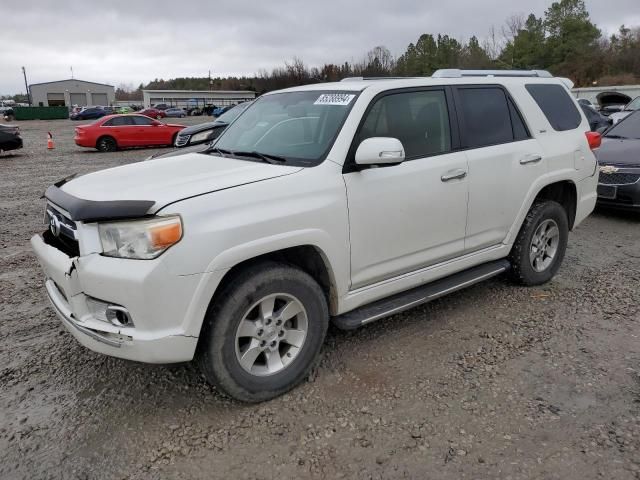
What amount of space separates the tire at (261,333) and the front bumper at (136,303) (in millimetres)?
179

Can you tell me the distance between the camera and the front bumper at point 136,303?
252 centimetres

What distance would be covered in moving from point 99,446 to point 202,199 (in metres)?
1.43

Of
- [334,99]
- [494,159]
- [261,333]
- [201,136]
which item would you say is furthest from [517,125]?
[201,136]

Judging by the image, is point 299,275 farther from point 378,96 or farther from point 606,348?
point 606,348

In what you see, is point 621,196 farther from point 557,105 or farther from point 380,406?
point 380,406

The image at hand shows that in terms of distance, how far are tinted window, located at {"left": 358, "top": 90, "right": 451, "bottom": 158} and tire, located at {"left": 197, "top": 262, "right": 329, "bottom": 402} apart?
1.10 metres

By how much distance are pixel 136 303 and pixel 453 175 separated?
236 centimetres

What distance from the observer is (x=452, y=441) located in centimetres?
270

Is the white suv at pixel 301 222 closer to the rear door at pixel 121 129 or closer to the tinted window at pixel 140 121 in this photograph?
the rear door at pixel 121 129

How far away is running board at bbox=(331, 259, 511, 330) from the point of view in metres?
3.32

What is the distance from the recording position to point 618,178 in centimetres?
723

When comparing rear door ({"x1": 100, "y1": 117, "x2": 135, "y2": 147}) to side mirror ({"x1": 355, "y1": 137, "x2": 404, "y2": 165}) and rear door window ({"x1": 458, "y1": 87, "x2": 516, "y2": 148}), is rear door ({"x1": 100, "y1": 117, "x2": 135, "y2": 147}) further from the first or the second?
side mirror ({"x1": 355, "y1": 137, "x2": 404, "y2": 165})

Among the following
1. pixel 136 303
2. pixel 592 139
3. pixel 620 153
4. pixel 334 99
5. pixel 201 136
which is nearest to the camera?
pixel 136 303

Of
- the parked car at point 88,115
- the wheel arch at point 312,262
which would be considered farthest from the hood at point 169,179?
the parked car at point 88,115
